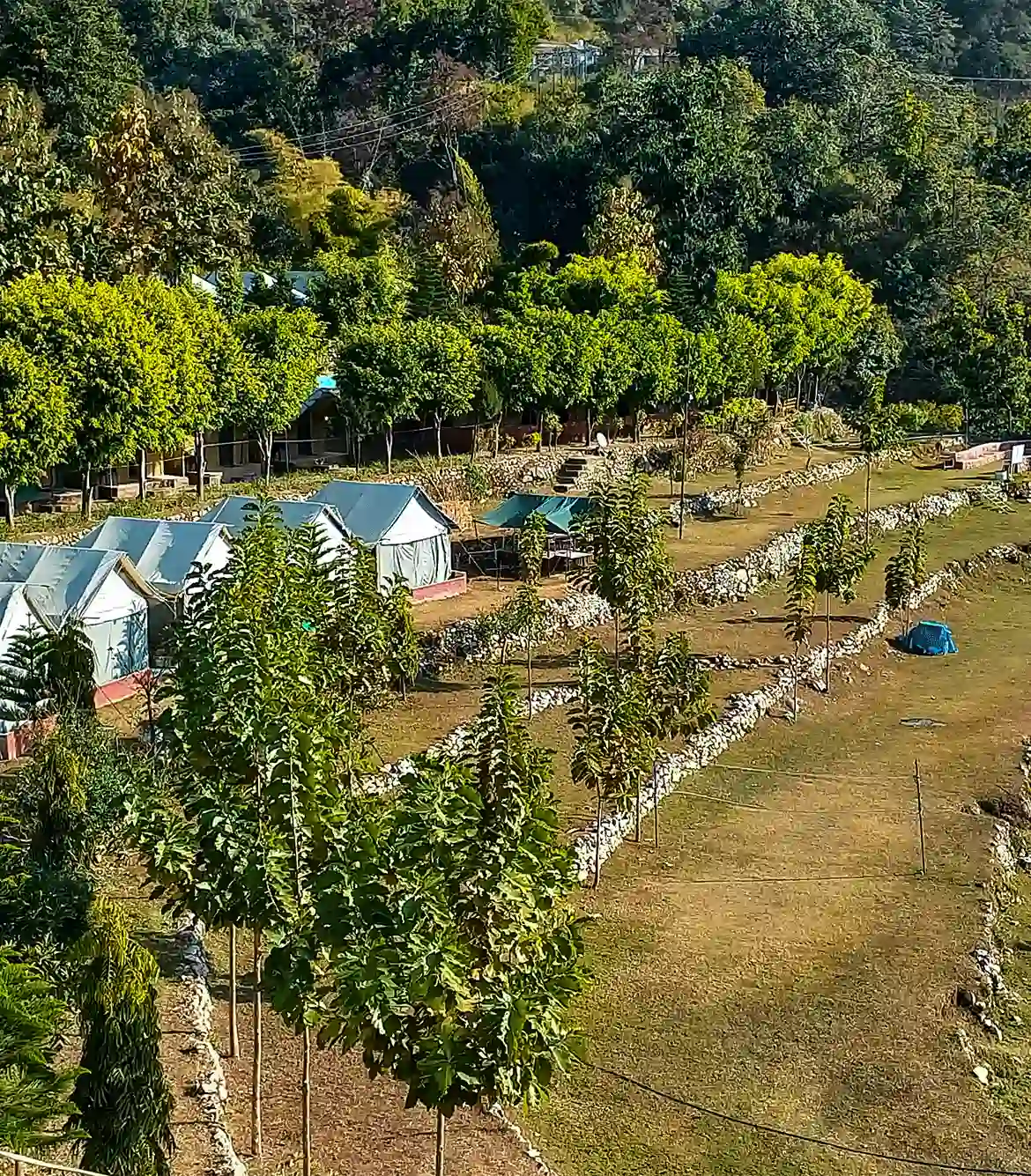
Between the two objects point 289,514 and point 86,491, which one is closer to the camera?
point 289,514

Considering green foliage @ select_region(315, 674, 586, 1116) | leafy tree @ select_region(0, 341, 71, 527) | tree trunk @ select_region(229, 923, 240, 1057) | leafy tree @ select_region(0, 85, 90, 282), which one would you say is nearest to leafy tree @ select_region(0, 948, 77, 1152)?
green foliage @ select_region(315, 674, 586, 1116)

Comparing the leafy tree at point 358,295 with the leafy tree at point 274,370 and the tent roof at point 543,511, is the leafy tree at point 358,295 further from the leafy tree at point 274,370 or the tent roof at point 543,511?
the tent roof at point 543,511

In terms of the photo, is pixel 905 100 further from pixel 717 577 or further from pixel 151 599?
pixel 151 599

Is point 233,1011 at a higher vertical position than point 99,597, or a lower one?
lower

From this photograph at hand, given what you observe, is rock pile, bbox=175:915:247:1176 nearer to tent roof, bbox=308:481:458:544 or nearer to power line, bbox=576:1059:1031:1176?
power line, bbox=576:1059:1031:1176

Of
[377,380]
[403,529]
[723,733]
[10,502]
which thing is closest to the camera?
[723,733]

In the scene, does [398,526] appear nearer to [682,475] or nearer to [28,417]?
[28,417]

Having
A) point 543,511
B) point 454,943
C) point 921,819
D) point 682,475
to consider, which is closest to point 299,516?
point 543,511
